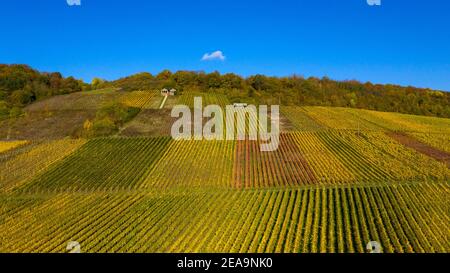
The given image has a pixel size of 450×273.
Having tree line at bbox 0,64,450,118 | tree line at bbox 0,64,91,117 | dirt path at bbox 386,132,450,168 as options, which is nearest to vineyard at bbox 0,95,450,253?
dirt path at bbox 386,132,450,168

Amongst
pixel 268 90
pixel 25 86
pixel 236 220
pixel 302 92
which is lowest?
pixel 236 220

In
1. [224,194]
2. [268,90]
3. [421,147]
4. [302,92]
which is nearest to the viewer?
[224,194]

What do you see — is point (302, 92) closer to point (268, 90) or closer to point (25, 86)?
point (268, 90)

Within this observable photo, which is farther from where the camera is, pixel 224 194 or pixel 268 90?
pixel 268 90

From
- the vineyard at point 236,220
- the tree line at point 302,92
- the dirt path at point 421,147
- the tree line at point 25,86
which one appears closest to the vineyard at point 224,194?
the vineyard at point 236,220

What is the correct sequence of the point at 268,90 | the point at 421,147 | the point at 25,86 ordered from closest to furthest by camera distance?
the point at 421,147, the point at 25,86, the point at 268,90

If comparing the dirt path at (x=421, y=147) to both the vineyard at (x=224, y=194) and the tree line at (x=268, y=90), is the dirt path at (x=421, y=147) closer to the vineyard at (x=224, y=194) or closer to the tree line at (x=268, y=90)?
the vineyard at (x=224, y=194)

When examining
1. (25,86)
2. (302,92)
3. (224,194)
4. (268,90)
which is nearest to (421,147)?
(224,194)

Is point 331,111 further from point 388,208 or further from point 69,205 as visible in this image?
point 69,205
